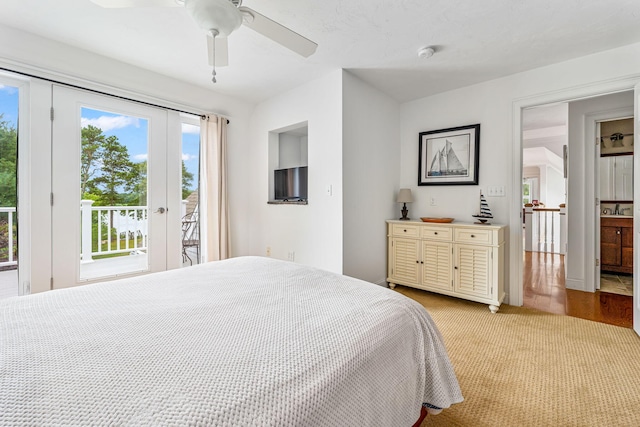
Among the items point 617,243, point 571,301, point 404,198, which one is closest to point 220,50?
point 404,198

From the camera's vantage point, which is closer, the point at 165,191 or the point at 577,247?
the point at 165,191

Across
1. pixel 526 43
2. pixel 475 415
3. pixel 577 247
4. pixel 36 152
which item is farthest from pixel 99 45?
pixel 577 247

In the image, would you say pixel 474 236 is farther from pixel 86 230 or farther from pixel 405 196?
pixel 86 230

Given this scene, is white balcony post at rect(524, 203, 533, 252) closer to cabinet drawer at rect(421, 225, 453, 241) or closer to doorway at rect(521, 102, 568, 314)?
doorway at rect(521, 102, 568, 314)

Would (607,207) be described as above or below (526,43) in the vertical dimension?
below

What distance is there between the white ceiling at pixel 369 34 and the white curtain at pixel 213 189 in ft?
2.07

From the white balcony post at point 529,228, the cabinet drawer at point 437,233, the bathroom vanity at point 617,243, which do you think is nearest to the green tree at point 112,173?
the cabinet drawer at point 437,233

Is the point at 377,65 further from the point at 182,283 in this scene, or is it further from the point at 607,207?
the point at 607,207

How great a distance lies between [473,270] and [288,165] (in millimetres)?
2623

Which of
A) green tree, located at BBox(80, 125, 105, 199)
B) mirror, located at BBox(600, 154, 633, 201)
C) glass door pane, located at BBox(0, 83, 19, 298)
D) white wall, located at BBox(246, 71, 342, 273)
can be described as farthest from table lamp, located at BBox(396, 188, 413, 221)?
glass door pane, located at BBox(0, 83, 19, 298)

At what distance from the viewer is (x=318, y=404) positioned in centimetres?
71

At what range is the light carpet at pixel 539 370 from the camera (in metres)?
1.45

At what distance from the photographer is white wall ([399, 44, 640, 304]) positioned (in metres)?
2.54

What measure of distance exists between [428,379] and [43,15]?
3343mm
